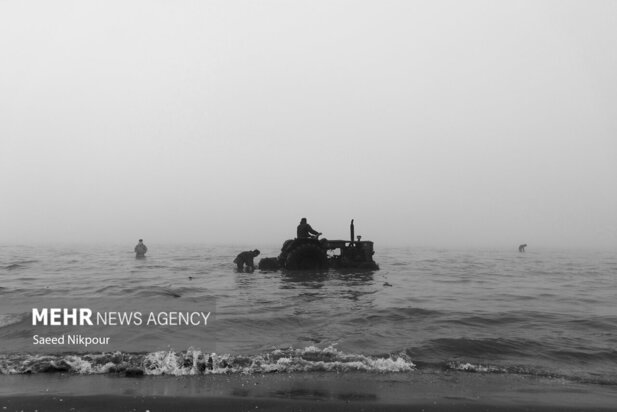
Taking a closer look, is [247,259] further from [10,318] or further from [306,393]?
[306,393]

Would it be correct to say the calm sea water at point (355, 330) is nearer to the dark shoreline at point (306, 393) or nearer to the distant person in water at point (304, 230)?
the dark shoreline at point (306, 393)

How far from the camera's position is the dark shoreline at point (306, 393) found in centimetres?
508

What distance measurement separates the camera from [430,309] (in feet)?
42.0

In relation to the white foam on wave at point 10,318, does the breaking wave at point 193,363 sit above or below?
above

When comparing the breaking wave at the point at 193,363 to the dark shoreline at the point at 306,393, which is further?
the breaking wave at the point at 193,363

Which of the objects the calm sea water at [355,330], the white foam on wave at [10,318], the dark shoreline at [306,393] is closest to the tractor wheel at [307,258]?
the calm sea water at [355,330]

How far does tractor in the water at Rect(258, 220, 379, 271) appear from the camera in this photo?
2552 centimetres

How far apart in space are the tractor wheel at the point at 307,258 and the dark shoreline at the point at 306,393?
18805mm

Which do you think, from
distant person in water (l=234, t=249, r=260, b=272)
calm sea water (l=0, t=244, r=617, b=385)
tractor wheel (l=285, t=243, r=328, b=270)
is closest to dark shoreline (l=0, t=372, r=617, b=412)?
calm sea water (l=0, t=244, r=617, b=385)

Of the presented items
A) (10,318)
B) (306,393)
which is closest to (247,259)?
(10,318)

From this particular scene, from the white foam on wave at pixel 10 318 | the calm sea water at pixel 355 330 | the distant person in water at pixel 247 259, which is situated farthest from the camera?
the distant person in water at pixel 247 259

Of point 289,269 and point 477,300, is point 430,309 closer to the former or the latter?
point 477,300

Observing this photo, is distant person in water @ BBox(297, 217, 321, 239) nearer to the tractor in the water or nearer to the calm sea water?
the tractor in the water

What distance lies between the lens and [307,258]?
25.5 metres
